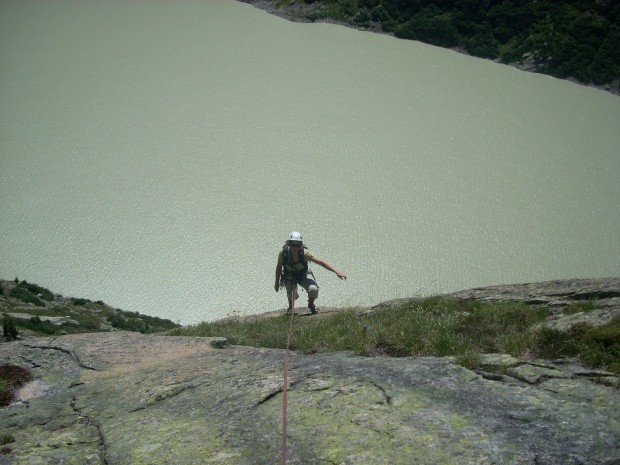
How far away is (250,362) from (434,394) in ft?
9.27

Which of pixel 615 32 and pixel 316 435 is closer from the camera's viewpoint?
pixel 316 435

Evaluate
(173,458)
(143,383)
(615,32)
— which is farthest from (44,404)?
(615,32)

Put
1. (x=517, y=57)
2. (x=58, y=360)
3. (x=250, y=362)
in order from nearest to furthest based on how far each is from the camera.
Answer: (x=250, y=362), (x=58, y=360), (x=517, y=57)

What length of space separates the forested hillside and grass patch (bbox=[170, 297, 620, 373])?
57123 mm

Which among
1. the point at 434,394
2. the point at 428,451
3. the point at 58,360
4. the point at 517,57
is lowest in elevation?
the point at 428,451

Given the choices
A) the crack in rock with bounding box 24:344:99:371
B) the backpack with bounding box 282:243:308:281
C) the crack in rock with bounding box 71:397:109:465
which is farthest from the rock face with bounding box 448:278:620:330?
the crack in rock with bounding box 24:344:99:371

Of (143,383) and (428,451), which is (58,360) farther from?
(428,451)

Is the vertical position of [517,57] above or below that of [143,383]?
above

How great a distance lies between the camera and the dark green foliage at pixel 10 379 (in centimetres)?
834

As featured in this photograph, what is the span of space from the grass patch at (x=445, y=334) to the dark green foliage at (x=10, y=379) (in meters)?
3.30

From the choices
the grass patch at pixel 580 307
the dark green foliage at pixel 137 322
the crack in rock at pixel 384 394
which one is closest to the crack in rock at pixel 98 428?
the crack in rock at pixel 384 394

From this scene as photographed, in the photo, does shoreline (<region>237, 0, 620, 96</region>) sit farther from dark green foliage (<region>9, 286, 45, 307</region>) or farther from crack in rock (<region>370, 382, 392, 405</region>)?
crack in rock (<region>370, 382, 392, 405</region>)

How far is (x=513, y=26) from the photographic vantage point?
7106 centimetres

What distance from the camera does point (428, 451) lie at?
18.7 ft
